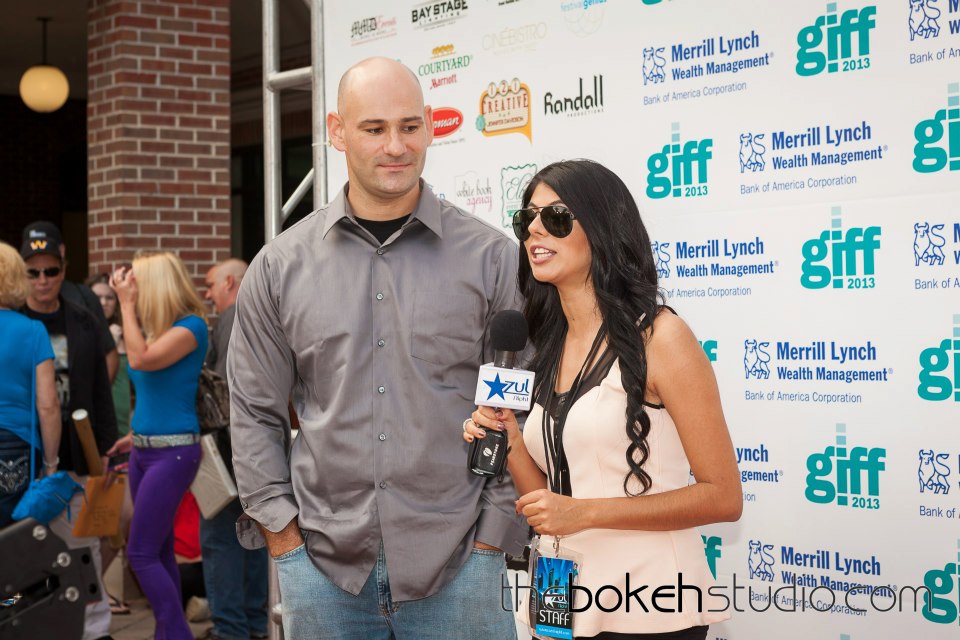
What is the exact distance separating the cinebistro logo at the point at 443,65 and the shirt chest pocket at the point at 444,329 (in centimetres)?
216

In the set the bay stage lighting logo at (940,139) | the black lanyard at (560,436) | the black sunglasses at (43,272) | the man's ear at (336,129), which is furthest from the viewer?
the black sunglasses at (43,272)

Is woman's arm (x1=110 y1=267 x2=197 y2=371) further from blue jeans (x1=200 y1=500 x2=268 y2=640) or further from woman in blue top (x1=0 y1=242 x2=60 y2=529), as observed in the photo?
blue jeans (x1=200 y1=500 x2=268 y2=640)

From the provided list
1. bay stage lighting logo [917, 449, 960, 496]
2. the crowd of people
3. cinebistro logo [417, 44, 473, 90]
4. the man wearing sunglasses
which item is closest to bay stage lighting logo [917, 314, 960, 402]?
bay stage lighting logo [917, 449, 960, 496]

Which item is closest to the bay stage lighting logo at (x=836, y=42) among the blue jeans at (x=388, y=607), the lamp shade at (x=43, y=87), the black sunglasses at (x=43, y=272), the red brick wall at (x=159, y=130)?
the blue jeans at (x=388, y=607)

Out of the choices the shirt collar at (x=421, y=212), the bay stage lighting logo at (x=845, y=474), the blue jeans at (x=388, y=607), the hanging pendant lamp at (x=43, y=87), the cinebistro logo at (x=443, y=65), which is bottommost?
the blue jeans at (x=388, y=607)

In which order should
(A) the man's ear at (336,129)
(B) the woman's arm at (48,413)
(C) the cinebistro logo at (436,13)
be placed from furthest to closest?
(B) the woman's arm at (48,413)
(C) the cinebistro logo at (436,13)
(A) the man's ear at (336,129)

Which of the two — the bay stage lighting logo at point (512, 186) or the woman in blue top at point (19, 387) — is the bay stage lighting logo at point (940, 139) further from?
the woman in blue top at point (19, 387)

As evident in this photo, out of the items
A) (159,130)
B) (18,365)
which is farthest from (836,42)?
(159,130)

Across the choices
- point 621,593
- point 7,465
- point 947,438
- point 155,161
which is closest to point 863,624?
point 947,438

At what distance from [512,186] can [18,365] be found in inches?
93.2

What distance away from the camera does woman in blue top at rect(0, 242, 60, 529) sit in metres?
4.80

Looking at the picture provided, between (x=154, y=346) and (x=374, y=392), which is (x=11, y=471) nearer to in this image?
(x=154, y=346)

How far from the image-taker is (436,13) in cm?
464

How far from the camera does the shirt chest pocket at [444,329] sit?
8.54 ft
